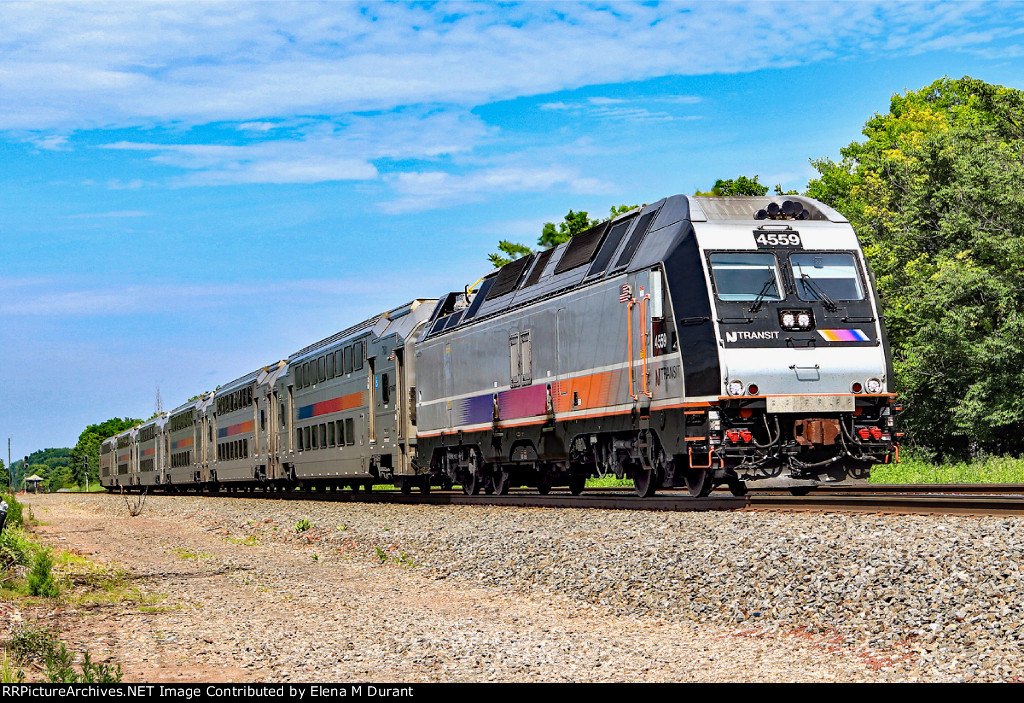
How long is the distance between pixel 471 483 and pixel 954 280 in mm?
15311

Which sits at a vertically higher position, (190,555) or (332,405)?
(332,405)

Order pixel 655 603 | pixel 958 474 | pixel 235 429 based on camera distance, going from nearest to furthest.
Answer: pixel 655 603 → pixel 958 474 → pixel 235 429

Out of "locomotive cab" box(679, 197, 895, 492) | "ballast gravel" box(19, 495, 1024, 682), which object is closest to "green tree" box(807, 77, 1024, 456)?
"locomotive cab" box(679, 197, 895, 492)

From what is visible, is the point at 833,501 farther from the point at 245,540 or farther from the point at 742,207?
the point at 245,540

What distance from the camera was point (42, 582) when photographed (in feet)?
41.3

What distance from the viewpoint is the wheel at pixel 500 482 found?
22109 millimetres

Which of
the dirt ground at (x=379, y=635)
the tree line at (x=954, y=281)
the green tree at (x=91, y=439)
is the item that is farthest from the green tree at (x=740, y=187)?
the green tree at (x=91, y=439)

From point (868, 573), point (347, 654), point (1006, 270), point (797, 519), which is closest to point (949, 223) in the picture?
point (1006, 270)

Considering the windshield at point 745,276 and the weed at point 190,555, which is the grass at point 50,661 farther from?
the windshield at point 745,276

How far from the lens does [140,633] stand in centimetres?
1003

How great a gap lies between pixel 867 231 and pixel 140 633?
1254 inches

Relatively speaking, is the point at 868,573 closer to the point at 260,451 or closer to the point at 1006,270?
the point at 1006,270

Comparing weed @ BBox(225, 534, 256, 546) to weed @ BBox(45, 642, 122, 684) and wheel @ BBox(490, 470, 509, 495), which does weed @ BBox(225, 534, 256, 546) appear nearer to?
wheel @ BBox(490, 470, 509, 495)

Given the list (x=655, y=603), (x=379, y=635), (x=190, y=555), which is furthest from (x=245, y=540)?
(x=655, y=603)
